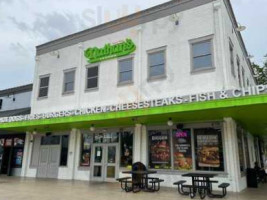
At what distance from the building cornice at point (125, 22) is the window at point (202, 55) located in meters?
2.12

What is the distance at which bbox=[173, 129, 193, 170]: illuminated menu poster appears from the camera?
11672 mm

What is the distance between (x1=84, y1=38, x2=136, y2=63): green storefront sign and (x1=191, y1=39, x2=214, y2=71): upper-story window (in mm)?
3449

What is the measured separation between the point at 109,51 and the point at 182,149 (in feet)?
23.1

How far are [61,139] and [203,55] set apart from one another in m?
9.82

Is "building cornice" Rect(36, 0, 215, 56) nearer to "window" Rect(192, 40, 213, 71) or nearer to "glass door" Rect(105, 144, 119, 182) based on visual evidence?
"window" Rect(192, 40, 213, 71)

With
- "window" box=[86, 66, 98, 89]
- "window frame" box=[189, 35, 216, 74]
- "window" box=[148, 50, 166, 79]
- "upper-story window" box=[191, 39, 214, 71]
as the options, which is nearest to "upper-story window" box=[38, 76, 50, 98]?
"window" box=[86, 66, 98, 89]

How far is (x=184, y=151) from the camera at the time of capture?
11.9m

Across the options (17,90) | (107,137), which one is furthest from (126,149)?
(17,90)

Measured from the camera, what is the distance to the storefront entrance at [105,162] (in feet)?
44.9

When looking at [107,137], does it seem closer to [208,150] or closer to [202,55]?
[208,150]

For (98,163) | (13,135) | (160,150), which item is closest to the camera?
(160,150)

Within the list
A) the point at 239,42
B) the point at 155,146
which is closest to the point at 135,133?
the point at 155,146

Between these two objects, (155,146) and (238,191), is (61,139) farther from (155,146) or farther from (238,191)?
(238,191)

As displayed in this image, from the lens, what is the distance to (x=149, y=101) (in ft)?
36.8
